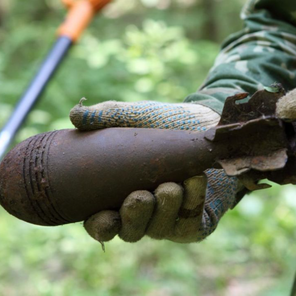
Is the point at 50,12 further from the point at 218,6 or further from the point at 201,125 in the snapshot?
the point at 201,125

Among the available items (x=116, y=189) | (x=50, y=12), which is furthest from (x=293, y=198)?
(x=50, y=12)

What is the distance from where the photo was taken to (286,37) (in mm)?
1967

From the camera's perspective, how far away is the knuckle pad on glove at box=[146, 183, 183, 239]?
1336 millimetres

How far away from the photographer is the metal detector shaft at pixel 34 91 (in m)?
2.85

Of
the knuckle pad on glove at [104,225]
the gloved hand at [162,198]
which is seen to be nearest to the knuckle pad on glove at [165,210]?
the gloved hand at [162,198]

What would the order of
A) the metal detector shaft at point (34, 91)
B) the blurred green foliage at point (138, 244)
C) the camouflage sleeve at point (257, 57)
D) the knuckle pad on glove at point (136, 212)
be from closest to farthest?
the knuckle pad on glove at point (136, 212) → the camouflage sleeve at point (257, 57) → the metal detector shaft at point (34, 91) → the blurred green foliage at point (138, 244)

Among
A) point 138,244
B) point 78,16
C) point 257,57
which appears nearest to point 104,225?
point 257,57

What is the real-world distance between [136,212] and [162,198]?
0.29ft

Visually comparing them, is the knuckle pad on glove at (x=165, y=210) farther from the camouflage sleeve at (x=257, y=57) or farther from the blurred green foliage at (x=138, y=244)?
the blurred green foliage at (x=138, y=244)

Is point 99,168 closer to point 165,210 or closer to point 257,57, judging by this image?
point 165,210

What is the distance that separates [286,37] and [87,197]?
116 cm

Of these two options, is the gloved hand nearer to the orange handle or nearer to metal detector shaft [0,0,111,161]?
metal detector shaft [0,0,111,161]

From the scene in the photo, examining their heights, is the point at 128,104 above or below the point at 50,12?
above

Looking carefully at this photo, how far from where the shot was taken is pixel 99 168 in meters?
1.34
